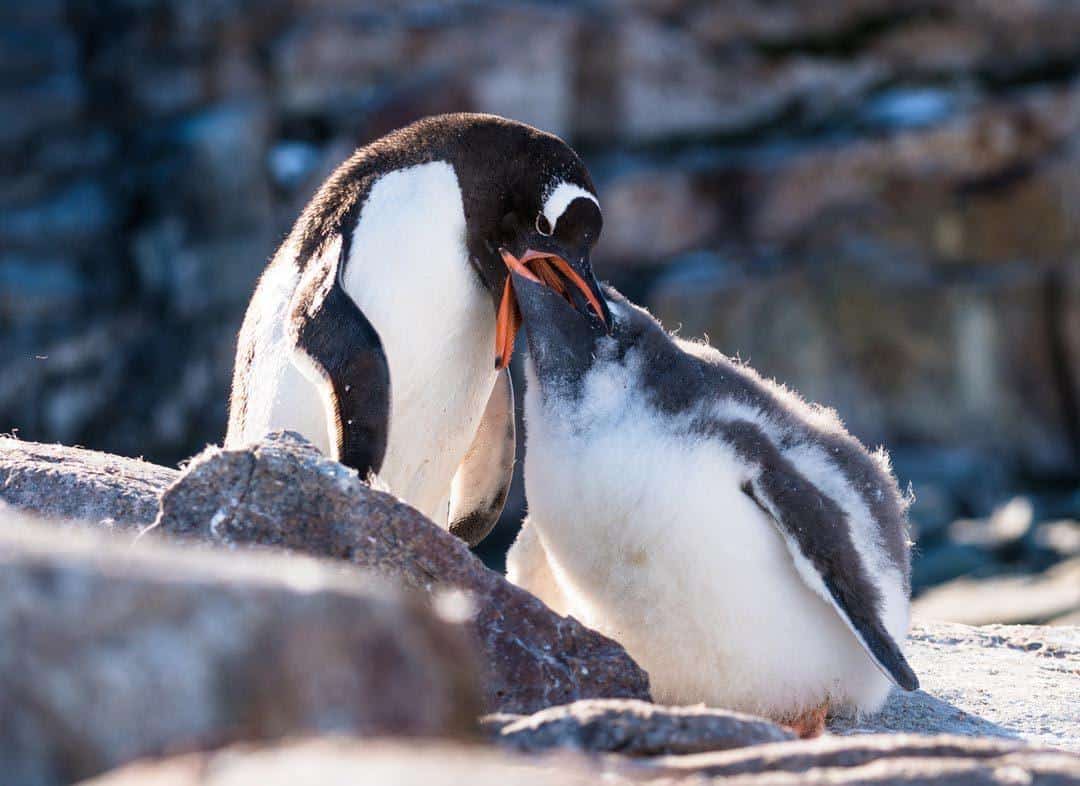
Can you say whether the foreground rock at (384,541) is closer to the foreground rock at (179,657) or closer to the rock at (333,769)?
the foreground rock at (179,657)

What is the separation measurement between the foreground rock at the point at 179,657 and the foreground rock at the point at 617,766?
0.17 ft

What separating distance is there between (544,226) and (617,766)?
2.14m

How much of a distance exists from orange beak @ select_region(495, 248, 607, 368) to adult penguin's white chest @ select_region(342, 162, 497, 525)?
0.39ft

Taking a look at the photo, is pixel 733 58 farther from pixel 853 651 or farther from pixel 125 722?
pixel 125 722

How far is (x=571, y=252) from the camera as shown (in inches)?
139

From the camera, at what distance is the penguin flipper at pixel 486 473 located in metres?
4.21

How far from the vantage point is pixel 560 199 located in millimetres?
3537

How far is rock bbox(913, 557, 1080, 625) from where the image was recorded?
7672 mm

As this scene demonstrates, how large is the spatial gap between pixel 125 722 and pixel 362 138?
1188cm

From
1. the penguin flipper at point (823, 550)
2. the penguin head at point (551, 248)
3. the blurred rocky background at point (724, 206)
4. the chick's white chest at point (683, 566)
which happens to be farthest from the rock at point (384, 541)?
the blurred rocky background at point (724, 206)

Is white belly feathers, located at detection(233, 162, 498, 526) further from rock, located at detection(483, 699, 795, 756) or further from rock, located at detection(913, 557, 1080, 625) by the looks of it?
rock, located at detection(913, 557, 1080, 625)

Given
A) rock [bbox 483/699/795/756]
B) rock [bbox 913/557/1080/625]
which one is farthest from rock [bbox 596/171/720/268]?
rock [bbox 483/699/795/756]

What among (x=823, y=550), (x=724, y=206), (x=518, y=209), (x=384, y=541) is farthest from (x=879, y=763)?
(x=724, y=206)

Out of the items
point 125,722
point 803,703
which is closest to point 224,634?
point 125,722
